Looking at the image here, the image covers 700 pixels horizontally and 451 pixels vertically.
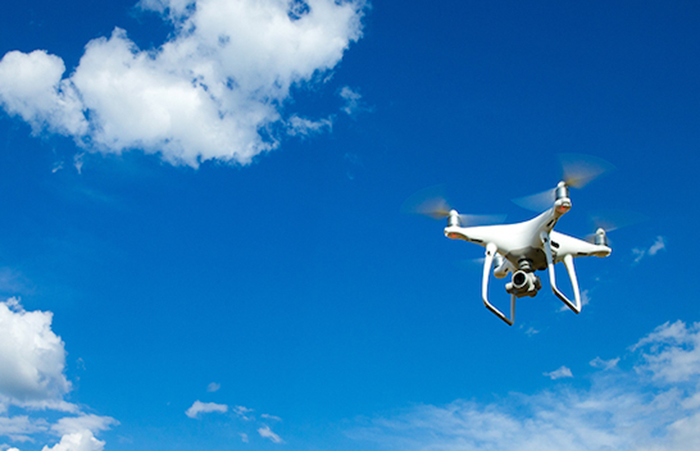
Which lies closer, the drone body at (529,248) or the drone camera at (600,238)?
the drone body at (529,248)

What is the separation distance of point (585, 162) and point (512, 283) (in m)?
6.43

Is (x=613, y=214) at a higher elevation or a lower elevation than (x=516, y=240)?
higher

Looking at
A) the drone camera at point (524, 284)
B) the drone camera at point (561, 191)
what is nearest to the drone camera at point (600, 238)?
the drone camera at point (524, 284)

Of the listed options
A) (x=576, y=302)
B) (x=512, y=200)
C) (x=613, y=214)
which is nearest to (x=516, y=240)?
(x=512, y=200)

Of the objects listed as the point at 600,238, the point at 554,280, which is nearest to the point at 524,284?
the point at 554,280

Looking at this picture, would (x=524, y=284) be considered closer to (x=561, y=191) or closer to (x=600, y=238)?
(x=561, y=191)

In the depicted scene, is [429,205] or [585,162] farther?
[429,205]

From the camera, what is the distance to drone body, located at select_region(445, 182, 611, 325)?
94.7 ft

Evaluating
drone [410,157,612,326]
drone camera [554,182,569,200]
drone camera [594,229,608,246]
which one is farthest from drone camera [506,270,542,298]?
drone camera [594,229,608,246]

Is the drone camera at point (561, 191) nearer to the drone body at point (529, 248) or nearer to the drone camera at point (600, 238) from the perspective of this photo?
the drone body at point (529, 248)

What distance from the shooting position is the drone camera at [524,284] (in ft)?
96.0

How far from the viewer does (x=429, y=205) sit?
32562mm

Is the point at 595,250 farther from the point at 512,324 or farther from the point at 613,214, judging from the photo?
the point at 512,324

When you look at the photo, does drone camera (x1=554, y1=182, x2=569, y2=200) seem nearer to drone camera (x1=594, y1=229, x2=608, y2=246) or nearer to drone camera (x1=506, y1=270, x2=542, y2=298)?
drone camera (x1=506, y1=270, x2=542, y2=298)
